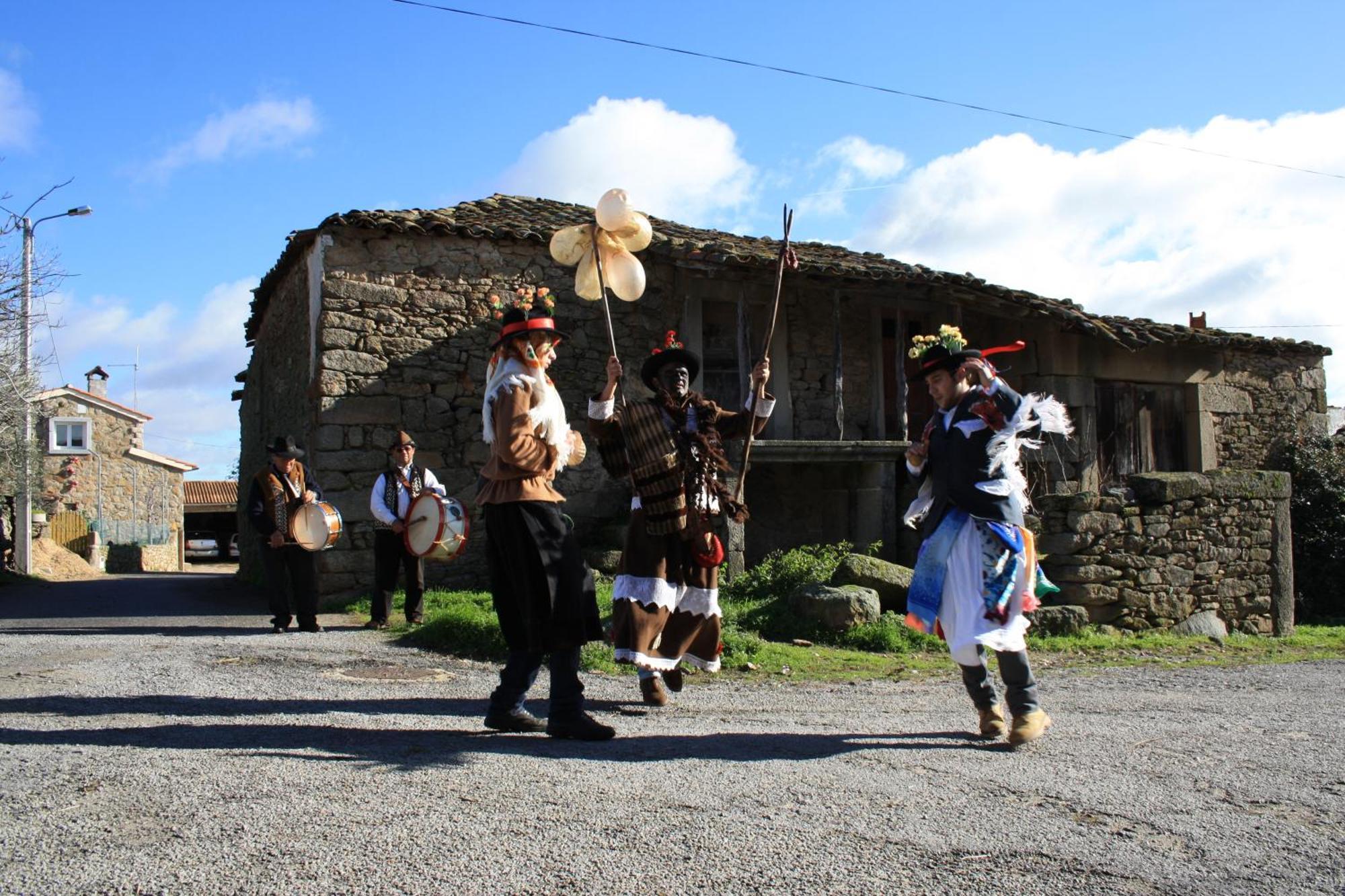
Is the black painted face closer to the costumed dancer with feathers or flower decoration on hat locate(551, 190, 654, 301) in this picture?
flower decoration on hat locate(551, 190, 654, 301)

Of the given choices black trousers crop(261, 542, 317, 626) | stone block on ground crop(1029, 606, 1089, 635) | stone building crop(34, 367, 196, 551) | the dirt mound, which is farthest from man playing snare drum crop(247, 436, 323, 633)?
stone building crop(34, 367, 196, 551)

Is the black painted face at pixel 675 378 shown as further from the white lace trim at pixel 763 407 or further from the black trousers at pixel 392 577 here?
the black trousers at pixel 392 577

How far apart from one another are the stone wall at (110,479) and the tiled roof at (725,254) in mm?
22922

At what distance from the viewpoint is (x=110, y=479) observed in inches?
1441

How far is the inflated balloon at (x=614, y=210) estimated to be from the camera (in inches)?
217

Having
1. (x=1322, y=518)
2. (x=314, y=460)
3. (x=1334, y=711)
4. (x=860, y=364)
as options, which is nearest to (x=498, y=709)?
(x=1334, y=711)

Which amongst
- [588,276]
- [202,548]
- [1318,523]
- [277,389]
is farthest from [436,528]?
[202,548]

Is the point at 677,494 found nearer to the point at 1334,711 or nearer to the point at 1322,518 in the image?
the point at 1334,711

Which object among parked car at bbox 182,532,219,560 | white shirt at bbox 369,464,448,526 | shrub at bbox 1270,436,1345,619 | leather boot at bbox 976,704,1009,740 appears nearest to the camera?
leather boot at bbox 976,704,1009,740

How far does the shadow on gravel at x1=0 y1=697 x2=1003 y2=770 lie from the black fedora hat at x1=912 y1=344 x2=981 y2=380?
1659 millimetres

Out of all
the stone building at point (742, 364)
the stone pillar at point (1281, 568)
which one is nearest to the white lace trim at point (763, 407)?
the stone building at point (742, 364)

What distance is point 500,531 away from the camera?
453 centimetres

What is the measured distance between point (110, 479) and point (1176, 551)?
116 ft

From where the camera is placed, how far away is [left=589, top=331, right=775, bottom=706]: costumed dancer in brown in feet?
17.6
